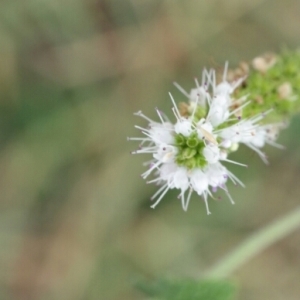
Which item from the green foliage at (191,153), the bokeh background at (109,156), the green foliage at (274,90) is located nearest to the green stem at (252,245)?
the green foliage at (274,90)

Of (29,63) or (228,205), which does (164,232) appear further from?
(29,63)

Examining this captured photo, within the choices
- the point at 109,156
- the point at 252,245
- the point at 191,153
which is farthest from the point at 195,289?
the point at 109,156

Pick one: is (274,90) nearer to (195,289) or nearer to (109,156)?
(195,289)

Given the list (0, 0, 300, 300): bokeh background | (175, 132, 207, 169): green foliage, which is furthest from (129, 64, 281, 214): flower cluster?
(0, 0, 300, 300): bokeh background

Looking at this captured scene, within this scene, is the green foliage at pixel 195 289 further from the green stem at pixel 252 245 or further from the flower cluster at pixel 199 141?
the flower cluster at pixel 199 141

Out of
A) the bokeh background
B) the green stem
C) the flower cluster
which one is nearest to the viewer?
the flower cluster

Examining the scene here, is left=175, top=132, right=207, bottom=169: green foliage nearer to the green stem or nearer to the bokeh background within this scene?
the green stem

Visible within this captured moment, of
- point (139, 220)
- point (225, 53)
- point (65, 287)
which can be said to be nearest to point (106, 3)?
point (225, 53)
